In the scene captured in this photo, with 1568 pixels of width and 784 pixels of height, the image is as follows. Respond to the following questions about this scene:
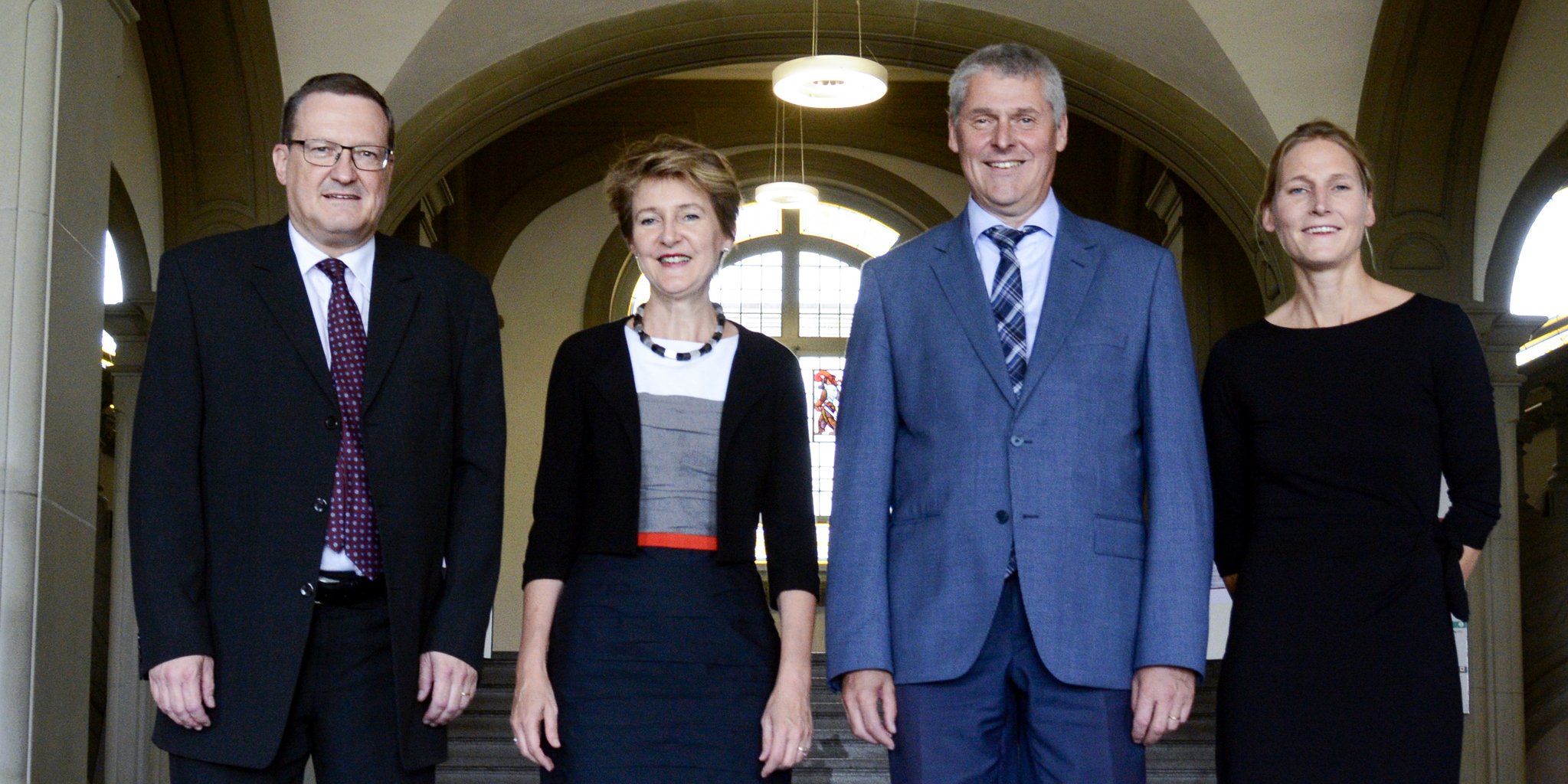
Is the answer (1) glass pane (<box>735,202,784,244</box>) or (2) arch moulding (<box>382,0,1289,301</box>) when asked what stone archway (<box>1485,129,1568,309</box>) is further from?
(1) glass pane (<box>735,202,784,244</box>)

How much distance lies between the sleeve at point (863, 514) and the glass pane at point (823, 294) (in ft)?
39.8

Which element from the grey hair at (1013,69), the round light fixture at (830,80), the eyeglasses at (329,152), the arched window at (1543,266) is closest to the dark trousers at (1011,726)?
the grey hair at (1013,69)

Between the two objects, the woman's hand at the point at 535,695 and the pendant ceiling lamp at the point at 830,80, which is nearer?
the woman's hand at the point at 535,695

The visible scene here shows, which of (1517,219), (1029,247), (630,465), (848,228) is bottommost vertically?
(630,465)

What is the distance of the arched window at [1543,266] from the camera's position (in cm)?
1395

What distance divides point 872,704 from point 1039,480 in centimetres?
47

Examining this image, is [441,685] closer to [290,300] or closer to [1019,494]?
[290,300]

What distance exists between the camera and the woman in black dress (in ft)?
9.87

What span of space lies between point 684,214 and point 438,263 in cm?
45

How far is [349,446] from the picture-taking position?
9.23ft

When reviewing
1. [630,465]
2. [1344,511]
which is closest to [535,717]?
[630,465]

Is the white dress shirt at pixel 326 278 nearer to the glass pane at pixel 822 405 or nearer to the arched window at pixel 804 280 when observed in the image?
the glass pane at pixel 822 405

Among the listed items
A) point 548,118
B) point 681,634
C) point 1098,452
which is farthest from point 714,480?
point 548,118

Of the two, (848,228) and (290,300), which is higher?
(848,228)
